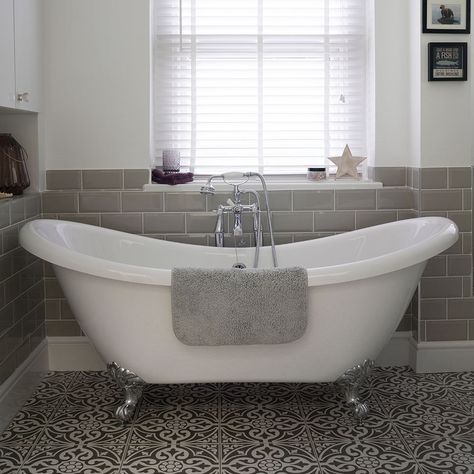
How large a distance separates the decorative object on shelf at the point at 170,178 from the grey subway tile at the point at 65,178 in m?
0.41

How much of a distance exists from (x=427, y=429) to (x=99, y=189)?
2.07 meters

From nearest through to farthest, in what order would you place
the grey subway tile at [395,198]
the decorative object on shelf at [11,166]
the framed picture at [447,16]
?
the decorative object on shelf at [11,166] → the framed picture at [447,16] → the grey subway tile at [395,198]

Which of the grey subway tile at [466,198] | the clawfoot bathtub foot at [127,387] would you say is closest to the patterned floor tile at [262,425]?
the clawfoot bathtub foot at [127,387]

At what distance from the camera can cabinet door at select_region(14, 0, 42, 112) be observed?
11.1 feet

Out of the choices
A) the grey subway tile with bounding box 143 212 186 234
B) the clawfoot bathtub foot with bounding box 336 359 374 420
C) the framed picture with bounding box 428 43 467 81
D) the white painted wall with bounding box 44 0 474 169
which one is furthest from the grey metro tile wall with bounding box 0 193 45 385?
the framed picture with bounding box 428 43 467 81

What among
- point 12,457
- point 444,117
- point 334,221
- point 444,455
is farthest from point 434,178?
point 12,457

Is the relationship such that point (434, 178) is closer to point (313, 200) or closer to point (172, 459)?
point (313, 200)

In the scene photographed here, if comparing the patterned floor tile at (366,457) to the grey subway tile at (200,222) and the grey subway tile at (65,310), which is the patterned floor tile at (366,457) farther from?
the grey subway tile at (65,310)

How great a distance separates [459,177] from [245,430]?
1.78 meters

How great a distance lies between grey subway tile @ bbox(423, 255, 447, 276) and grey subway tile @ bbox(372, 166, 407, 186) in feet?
1.51

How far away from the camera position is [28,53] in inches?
141

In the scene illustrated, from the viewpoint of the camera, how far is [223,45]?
420cm

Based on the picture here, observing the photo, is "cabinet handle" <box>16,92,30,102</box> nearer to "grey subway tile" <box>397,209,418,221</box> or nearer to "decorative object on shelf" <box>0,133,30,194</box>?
"decorative object on shelf" <box>0,133,30,194</box>

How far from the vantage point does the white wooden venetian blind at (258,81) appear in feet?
13.7
